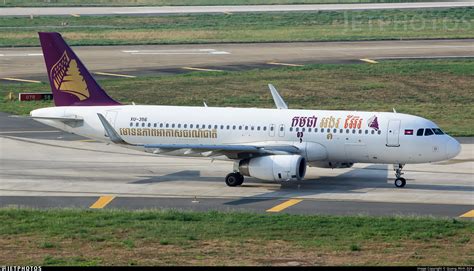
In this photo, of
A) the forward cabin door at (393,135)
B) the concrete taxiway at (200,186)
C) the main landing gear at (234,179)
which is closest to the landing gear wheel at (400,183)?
the concrete taxiway at (200,186)

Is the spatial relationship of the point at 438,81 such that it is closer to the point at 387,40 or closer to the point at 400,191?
the point at 387,40

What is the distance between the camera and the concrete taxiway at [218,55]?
94.8m

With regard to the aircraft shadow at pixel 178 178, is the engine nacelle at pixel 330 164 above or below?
above

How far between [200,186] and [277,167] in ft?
14.5

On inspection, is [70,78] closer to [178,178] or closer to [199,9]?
[178,178]

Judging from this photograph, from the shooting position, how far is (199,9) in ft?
493

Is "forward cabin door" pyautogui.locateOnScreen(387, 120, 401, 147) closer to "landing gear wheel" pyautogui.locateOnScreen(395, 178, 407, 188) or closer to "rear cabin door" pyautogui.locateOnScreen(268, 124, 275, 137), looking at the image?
"landing gear wheel" pyautogui.locateOnScreen(395, 178, 407, 188)

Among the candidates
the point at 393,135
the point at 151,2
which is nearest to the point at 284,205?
the point at 393,135

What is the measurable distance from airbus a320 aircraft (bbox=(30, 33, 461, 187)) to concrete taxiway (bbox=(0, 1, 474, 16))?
3416 inches

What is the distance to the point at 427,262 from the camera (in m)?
36.9

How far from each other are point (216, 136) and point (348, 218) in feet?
38.2

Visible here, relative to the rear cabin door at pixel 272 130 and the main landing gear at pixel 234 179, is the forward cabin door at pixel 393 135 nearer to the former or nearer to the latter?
the rear cabin door at pixel 272 130

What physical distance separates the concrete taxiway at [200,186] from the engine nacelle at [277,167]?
2.73 ft

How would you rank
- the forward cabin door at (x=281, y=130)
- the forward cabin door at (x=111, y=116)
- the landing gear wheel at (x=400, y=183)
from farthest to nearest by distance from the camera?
1. the forward cabin door at (x=111, y=116)
2. the forward cabin door at (x=281, y=130)
3. the landing gear wheel at (x=400, y=183)
